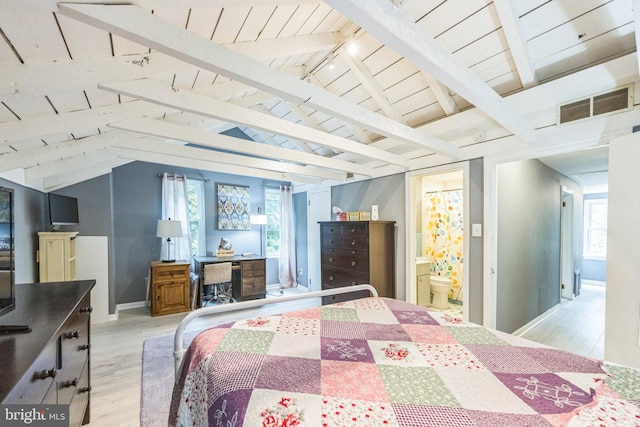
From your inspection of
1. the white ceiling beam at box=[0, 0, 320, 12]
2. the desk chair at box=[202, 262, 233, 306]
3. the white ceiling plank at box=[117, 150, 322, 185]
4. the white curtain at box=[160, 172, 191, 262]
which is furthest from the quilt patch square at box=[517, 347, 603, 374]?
the white curtain at box=[160, 172, 191, 262]

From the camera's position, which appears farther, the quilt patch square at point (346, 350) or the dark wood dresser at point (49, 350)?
the quilt patch square at point (346, 350)

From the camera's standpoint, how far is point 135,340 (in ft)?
10.9

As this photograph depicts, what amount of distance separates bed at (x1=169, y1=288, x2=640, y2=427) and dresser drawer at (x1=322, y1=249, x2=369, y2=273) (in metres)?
2.00

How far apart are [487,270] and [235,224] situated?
178 inches

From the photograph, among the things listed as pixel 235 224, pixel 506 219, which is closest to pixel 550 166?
pixel 506 219

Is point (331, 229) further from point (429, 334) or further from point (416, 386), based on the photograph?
point (416, 386)

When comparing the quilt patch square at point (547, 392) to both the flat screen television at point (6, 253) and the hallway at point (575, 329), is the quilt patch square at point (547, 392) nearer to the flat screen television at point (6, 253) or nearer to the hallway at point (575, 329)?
the flat screen television at point (6, 253)

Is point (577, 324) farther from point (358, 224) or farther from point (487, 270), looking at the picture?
point (358, 224)

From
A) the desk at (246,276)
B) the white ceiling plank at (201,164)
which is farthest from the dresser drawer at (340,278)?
the white ceiling plank at (201,164)

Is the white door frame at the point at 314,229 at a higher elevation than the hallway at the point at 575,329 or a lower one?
higher

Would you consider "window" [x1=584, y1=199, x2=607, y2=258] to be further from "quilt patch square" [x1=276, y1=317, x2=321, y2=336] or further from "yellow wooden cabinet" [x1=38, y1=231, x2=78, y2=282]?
"yellow wooden cabinet" [x1=38, y1=231, x2=78, y2=282]

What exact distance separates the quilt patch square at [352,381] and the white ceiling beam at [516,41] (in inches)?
92.2

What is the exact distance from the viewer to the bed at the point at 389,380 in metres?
0.82

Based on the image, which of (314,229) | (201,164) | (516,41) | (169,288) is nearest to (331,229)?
(314,229)
